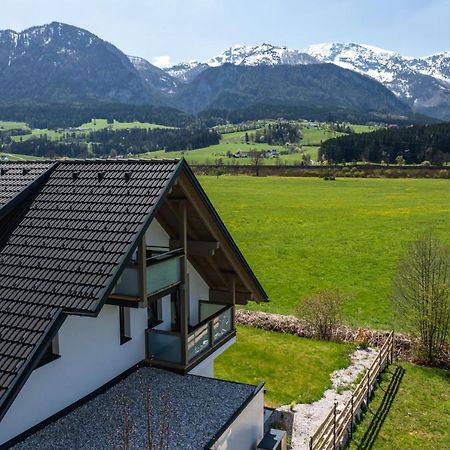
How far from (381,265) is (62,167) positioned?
33.1m

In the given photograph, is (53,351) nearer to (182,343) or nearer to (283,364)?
(182,343)

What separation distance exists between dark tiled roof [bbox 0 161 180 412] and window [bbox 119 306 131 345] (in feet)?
9.57

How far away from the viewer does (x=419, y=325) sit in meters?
24.2

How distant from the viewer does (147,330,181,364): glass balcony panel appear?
13.6m

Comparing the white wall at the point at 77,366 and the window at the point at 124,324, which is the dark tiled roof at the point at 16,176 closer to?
the white wall at the point at 77,366

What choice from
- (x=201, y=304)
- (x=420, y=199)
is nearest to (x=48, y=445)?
(x=201, y=304)

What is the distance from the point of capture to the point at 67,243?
37.3 feet

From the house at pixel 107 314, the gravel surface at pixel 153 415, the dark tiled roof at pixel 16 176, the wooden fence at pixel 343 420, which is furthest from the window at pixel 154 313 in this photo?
the wooden fence at pixel 343 420

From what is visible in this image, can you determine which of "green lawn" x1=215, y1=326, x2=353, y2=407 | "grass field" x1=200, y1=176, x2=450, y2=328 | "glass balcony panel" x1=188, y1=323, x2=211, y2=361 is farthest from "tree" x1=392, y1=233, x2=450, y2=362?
"glass balcony panel" x1=188, y1=323, x2=211, y2=361

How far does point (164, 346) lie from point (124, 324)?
4.27 feet

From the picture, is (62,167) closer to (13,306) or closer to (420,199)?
(13,306)

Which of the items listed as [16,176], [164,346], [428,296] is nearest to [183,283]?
[164,346]

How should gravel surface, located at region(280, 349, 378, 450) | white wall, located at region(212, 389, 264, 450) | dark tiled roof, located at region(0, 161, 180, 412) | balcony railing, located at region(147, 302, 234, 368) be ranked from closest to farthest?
1. dark tiled roof, located at region(0, 161, 180, 412)
2. white wall, located at region(212, 389, 264, 450)
3. balcony railing, located at region(147, 302, 234, 368)
4. gravel surface, located at region(280, 349, 378, 450)

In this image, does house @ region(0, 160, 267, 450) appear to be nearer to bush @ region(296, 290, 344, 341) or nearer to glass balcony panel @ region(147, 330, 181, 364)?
glass balcony panel @ region(147, 330, 181, 364)
